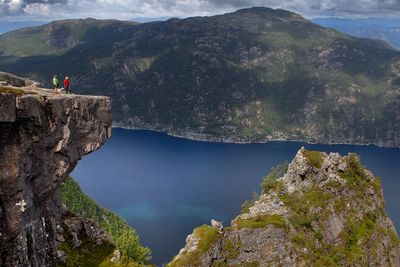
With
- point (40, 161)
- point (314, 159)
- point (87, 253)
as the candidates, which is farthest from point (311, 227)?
point (40, 161)

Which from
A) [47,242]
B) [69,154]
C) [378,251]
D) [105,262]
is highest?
[69,154]

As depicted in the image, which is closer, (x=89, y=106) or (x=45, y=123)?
(x=45, y=123)

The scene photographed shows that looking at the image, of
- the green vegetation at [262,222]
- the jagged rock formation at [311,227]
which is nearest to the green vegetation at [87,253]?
the jagged rock formation at [311,227]

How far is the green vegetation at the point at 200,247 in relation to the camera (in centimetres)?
5742

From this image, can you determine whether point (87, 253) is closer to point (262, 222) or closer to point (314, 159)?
point (262, 222)

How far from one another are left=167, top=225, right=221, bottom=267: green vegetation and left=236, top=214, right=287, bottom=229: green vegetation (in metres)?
5.36

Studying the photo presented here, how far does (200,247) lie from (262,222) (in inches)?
506

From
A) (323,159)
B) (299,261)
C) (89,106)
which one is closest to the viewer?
(89,106)

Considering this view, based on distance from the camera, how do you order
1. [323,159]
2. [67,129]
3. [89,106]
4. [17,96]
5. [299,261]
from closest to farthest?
1. [17,96]
2. [67,129]
3. [89,106]
4. [299,261]
5. [323,159]

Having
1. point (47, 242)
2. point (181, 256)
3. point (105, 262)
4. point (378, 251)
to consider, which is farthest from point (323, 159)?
point (47, 242)

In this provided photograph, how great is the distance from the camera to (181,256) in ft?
194

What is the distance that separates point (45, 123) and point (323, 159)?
57.1 metres

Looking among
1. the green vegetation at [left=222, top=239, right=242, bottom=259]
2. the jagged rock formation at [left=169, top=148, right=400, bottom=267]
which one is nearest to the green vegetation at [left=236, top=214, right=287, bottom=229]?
the jagged rock formation at [left=169, top=148, right=400, bottom=267]

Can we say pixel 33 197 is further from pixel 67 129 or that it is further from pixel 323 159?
pixel 323 159
